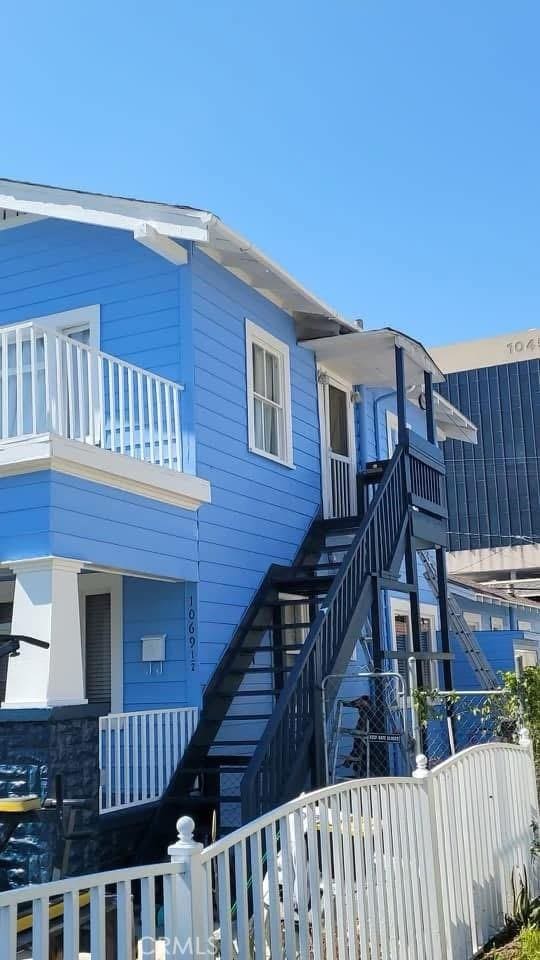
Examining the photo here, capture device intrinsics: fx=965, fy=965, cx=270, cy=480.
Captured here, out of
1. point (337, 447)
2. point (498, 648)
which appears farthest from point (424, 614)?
point (337, 447)

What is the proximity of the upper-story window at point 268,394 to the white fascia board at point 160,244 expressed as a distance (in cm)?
145

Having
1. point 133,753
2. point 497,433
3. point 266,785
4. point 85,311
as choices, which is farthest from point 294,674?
point 497,433

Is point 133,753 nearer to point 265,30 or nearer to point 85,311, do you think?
point 85,311

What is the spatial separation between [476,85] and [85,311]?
568 centimetres

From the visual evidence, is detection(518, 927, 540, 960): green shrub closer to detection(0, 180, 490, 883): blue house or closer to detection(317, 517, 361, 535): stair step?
detection(0, 180, 490, 883): blue house

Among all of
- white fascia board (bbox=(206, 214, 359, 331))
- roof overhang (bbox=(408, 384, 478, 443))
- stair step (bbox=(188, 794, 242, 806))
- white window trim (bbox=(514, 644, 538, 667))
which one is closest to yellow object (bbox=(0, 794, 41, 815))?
stair step (bbox=(188, 794, 242, 806))

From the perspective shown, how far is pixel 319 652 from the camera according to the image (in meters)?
8.76

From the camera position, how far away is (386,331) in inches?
456

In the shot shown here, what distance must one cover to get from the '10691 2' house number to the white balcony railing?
84.3 feet

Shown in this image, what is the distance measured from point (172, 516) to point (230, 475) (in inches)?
53.2

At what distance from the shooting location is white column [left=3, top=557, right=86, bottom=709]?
7277 mm

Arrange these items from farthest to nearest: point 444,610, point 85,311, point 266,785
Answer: point 444,610 → point 85,311 → point 266,785

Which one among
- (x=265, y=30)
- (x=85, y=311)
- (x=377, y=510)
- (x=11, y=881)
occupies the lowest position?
(x=11, y=881)

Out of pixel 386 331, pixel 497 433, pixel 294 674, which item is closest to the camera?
pixel 294 674
